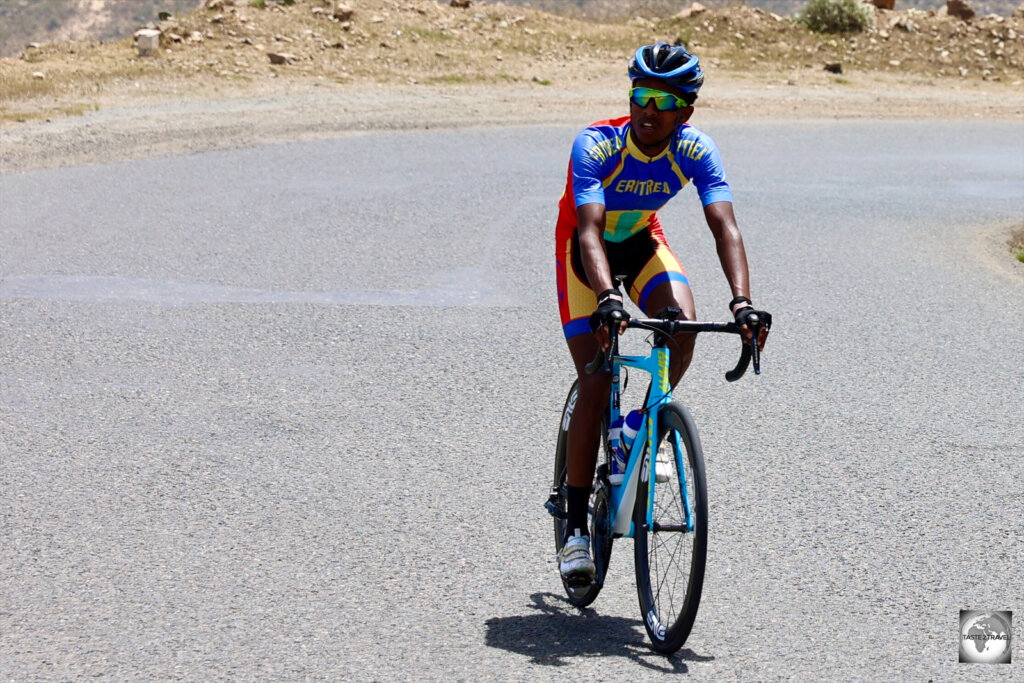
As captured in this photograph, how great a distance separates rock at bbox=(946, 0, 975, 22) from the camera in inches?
1120

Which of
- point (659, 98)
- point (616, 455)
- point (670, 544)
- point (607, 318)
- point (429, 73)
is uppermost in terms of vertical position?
point (659, 98)

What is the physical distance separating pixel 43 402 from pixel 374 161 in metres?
8.15

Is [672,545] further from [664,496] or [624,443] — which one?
[624,443]

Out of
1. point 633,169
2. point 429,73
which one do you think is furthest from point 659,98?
point 429,73

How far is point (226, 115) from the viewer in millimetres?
17516

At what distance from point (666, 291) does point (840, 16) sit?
82.4ft

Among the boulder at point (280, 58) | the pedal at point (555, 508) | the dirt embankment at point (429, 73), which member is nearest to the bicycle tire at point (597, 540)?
the pedal at point (555, 508)

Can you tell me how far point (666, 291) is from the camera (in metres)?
4.36

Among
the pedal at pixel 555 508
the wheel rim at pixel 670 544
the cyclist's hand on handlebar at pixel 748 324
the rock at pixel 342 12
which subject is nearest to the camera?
the cyclist's hand on handlebar at pixel 748 324

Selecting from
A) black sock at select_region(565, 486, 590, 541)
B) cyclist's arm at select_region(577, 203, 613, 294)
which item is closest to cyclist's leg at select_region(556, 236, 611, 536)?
black sock at select_region(565, 486, 590, 541)

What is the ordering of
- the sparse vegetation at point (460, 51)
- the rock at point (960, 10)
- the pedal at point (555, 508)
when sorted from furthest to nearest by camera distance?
the rock at point (960, 10), the sparse vegetation at point (460, 51), the pedal at point (555, 508)

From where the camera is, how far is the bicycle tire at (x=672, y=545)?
12.0 ft

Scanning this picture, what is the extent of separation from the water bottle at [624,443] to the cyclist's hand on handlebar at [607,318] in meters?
0.37

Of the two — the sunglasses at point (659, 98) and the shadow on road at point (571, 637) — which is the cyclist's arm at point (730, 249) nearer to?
the sunglasses at point (659, 98)
